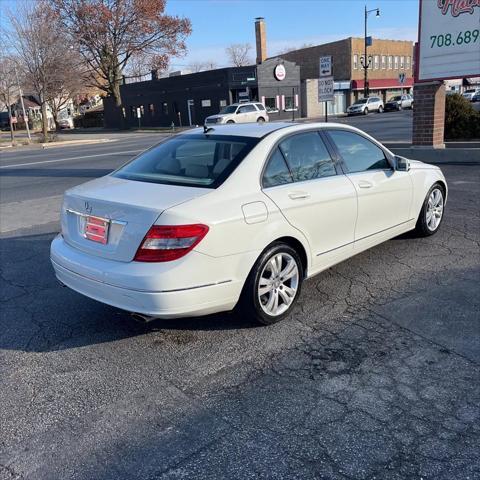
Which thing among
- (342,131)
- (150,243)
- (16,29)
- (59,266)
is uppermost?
(16,29)

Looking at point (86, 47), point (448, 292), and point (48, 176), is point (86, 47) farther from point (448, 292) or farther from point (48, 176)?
point (448, 292)

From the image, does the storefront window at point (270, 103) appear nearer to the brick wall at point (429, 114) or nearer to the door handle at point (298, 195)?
the brick wall at point (429, 114)

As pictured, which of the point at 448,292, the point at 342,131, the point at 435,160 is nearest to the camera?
the point at 448,292

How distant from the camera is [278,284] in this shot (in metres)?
4.08

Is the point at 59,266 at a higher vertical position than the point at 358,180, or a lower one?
lower

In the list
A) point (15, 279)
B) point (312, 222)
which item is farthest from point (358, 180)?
point (15, 279)

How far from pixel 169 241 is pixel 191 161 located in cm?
113

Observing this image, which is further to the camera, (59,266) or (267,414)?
(59,266)

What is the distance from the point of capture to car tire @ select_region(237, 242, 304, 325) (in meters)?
3.86

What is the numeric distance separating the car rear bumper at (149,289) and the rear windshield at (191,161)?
771mm

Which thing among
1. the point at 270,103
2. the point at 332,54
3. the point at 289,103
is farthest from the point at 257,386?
the point at 332,54

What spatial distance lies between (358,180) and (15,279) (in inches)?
145

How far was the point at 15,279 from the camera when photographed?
213 inches

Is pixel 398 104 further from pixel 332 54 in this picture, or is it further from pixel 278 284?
pixel 278 284
